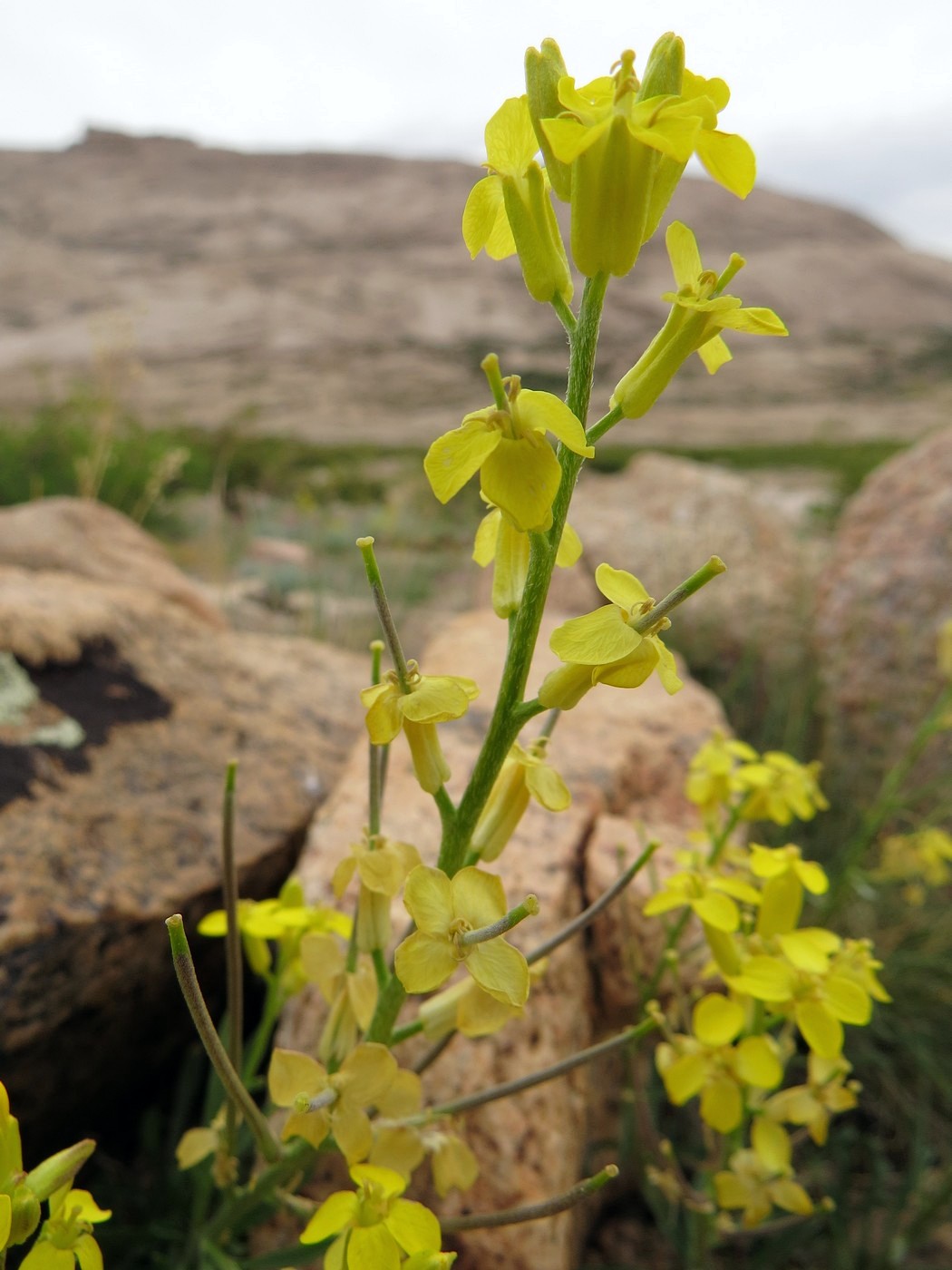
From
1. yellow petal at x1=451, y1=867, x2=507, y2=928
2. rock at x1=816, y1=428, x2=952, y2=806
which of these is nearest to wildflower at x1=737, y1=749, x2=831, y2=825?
yellow petal at x1=451, y1=867, x2=507, y2=928

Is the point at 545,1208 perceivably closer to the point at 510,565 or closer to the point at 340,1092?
the point at 340,1092

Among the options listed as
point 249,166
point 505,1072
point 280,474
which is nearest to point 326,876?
point 505,1072

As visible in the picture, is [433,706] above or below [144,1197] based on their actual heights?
above

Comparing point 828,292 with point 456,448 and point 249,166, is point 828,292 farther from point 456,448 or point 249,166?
point 456,448

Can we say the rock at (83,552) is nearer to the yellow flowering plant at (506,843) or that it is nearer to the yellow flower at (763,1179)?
the yellow flowering plant at (506,843)

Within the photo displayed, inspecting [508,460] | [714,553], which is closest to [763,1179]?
[508,460]

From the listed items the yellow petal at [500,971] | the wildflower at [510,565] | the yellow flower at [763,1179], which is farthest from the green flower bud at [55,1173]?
the yellow flower at [763,1179]
